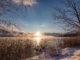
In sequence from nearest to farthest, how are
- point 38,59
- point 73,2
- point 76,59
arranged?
point 76,59 → point 38,59 → point 73,2

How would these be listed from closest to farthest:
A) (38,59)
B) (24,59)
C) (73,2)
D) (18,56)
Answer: (38,59), (24,59), (18,56), (73,2)

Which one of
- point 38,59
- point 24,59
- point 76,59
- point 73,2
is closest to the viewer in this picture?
point 76,59

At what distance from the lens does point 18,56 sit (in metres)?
15.0

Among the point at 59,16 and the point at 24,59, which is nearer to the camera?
the point at 24,59

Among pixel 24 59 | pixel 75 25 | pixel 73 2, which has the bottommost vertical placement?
pixel 24 59

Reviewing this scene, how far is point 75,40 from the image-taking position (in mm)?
20016

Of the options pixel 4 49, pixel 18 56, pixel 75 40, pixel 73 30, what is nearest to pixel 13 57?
pixel 18 56

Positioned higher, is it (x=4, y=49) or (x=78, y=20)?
(x=78, y=20)

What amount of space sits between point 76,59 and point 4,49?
272 inches

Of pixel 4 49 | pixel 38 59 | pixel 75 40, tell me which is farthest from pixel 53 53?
pixel 75 40

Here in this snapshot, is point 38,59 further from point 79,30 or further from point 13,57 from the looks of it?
point 79,30

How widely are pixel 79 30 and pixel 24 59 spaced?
6464mm

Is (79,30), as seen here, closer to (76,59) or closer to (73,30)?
(73,30)

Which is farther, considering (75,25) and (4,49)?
(75,25)
